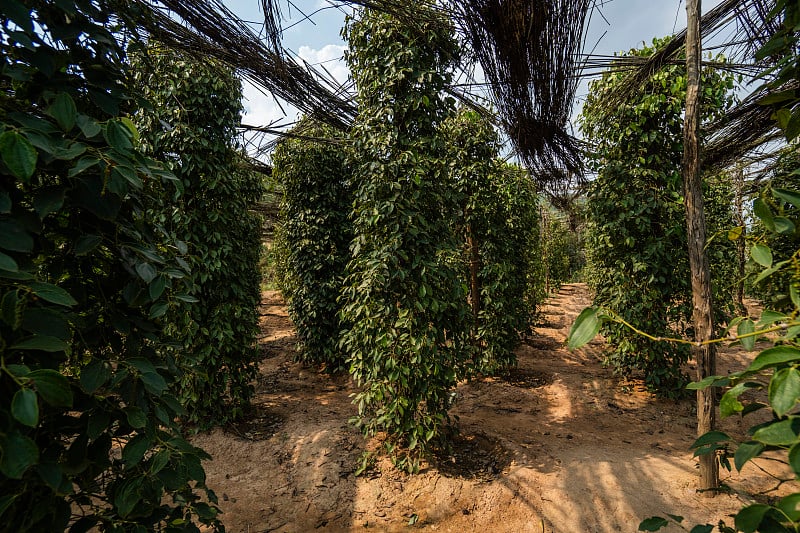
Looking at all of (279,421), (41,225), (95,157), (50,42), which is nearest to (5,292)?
(41,225)

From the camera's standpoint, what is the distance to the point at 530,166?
3389 millimetres

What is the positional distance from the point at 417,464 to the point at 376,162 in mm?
2669

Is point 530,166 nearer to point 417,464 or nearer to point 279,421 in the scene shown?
point 417,464

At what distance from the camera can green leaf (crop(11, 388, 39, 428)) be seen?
62cm

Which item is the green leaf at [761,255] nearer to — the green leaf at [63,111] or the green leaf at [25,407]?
the green leaf at [25,407]

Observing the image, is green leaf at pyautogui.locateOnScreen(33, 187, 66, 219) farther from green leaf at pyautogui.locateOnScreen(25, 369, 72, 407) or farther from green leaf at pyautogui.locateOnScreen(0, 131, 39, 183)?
green leaf at pyautogui.locateOnScreen(25, 369, 72, 407)

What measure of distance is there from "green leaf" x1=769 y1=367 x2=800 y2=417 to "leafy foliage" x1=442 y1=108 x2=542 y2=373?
4428 millimetres

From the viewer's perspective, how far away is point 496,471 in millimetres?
3365

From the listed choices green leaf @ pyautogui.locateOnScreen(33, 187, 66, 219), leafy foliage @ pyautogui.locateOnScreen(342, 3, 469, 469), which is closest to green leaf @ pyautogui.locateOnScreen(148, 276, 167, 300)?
green leaf @ pyautogui.locateOnScreen(33, 187, 66, 219)

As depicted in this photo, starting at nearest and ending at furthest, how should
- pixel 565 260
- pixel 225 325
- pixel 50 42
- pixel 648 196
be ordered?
pixel 50 42
pixel 225 325
pixel 648 196
pixel 565 260

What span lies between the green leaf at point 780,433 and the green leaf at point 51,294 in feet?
3.72

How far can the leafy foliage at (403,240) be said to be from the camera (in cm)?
335

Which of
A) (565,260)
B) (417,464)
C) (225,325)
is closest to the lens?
(417,464)

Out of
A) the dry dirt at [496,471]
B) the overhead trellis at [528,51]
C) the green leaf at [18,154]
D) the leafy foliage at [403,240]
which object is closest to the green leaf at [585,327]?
the green leaf at [18,154]
